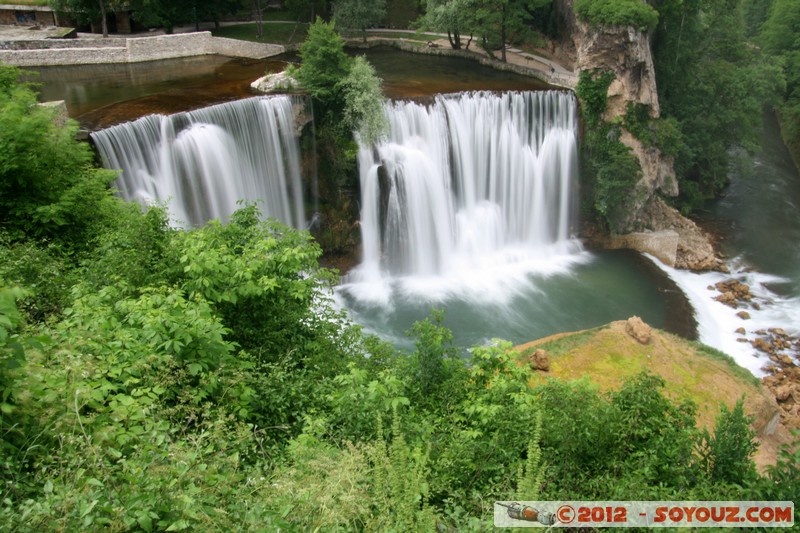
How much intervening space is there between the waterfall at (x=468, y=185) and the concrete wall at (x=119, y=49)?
12.3 meters

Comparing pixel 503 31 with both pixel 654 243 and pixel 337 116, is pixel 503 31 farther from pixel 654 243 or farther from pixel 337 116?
pixel 654 243

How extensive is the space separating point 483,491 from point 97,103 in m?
21.2

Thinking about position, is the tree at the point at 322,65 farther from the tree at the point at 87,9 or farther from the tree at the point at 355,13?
the tree at the point at 87,9

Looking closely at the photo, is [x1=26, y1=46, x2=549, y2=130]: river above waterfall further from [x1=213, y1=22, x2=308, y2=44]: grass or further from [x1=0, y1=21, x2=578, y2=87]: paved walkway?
[x1=213, y1=22, x2=308, y2=44]: grass

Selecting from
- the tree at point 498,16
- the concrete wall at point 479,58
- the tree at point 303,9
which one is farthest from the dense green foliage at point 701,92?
the tree at point 303,9

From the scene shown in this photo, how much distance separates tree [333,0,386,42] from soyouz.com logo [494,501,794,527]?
3231cm

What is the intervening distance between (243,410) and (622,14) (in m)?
26.4

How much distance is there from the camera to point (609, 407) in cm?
853

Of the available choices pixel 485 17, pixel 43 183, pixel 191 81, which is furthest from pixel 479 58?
pixel 43 183

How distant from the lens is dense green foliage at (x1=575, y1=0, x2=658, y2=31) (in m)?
27.2

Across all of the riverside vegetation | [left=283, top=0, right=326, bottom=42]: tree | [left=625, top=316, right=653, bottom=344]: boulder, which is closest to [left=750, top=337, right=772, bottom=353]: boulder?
[left=625, top=316, right=653, bottom=344]: boulder

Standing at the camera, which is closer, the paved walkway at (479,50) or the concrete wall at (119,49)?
the concrete wall at (119,49)

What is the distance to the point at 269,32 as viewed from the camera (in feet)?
119

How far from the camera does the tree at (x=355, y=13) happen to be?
34.2 metres
